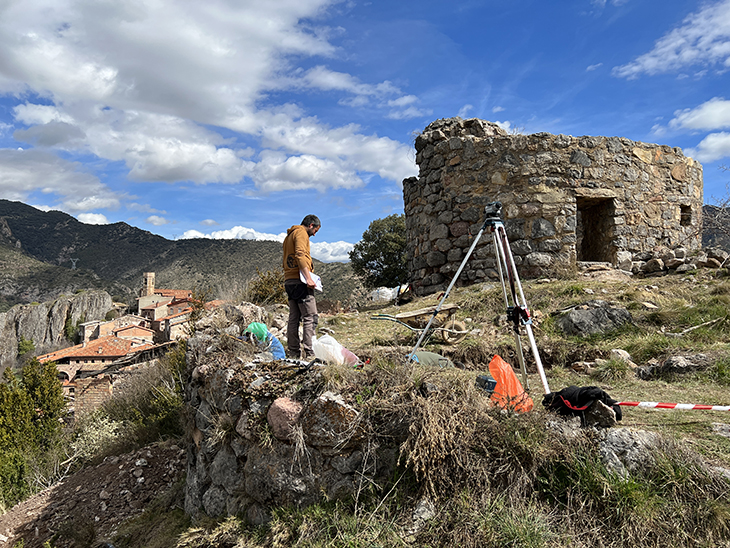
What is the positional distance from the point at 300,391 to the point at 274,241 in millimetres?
58903

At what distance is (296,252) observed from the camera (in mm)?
5168

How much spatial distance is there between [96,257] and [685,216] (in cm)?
7435

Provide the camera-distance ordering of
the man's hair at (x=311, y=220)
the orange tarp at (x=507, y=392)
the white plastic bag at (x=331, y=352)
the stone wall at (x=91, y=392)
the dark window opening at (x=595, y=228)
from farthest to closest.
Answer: the stone wall at (x=91, y=392), the dark window opening at (x=595, y=228), the man's hair at (x=311, y=220), the white plastic bag at (x=331, y=352), the orange tarp at (x=507, y=392)

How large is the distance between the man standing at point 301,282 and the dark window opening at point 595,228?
6.44 metres

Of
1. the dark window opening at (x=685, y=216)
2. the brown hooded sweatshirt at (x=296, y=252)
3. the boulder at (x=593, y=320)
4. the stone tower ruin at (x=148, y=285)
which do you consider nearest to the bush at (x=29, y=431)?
the brown hooded sweatshirt at (x=296, y=252)

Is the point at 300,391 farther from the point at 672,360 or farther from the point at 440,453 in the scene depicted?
the point at 672,360

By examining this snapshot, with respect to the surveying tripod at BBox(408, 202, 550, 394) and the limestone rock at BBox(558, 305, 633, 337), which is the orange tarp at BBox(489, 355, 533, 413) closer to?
the surveying tripod at BBox(408, 202, 550, 394)

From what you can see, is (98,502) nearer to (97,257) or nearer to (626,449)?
(626,449)

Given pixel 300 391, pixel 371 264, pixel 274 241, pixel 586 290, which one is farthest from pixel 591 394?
pixel 274 241

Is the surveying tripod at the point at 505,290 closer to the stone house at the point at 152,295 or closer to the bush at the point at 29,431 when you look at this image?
the bush at the point at 29,431

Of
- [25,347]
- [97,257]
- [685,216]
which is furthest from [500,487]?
[97,257]

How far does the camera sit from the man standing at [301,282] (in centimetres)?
516

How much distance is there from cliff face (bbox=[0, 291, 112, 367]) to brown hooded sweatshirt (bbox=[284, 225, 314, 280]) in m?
Answer: 51.9

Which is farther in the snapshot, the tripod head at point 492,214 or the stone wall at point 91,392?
the stone wall at point 91,392
